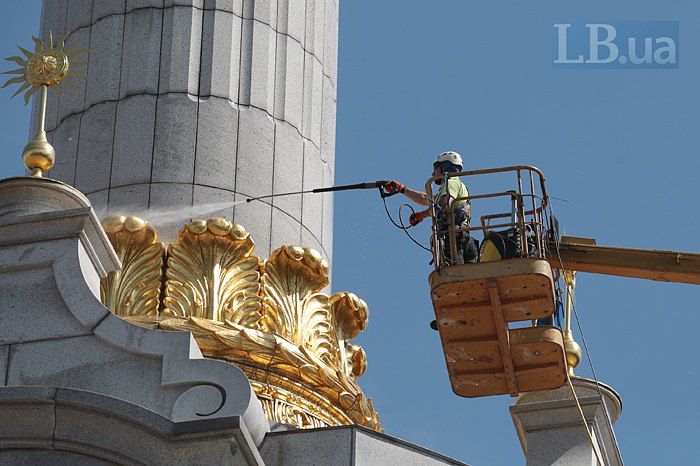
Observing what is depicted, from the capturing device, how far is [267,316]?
30672mm

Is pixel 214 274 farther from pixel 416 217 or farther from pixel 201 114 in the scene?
pixel 416 217

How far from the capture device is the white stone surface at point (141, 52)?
107 feet

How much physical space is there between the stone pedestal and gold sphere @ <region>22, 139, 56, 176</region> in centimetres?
736

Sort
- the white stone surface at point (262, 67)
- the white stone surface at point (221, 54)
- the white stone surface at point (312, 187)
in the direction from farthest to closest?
the white stone surface at point (262, 67), the white stone surface at point (221, 54), the white stone surface at point (312, 187)

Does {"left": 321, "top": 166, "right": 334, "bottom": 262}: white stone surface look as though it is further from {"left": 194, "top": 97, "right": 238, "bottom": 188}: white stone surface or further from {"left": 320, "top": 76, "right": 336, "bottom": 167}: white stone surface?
{"left": 194, "top": 97, "right": 238, "bottom": 188}: white stone surface

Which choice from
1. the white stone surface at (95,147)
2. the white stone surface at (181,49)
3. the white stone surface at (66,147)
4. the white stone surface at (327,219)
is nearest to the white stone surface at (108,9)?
the white stone surface at (181,49)

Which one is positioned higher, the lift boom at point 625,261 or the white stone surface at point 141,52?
the white stone surface at point 141,52

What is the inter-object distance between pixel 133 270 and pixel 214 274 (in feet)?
3.52

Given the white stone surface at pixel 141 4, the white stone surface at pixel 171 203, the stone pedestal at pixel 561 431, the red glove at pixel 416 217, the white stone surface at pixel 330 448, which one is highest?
the white stone surface at pixel 141 4

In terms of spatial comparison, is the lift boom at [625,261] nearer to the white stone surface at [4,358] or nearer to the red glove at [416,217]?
the red glove at [416,217]

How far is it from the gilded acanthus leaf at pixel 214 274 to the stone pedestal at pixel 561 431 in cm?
402

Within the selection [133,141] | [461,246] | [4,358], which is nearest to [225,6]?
[133,141]

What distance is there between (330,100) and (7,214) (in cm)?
790

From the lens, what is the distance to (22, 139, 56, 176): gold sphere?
2867 centimetres
